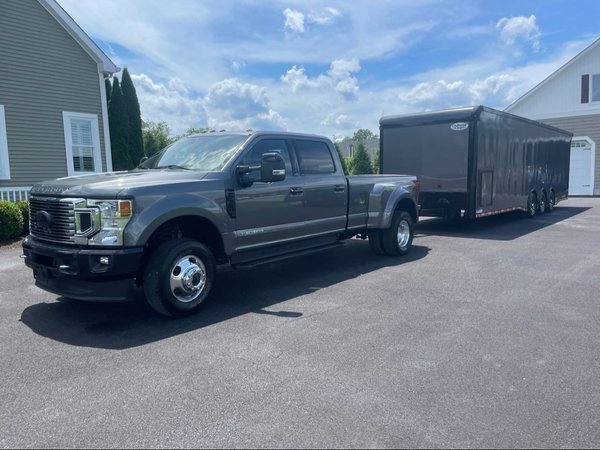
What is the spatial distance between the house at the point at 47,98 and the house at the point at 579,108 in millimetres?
21951

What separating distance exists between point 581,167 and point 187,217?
25.1 m

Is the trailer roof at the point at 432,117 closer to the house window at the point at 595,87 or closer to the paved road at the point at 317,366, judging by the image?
the paved road at the point at 317,366

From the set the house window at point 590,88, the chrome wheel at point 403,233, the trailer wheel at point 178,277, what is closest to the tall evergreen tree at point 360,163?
the house window at point 590,88

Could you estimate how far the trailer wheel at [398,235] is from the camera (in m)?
8.47

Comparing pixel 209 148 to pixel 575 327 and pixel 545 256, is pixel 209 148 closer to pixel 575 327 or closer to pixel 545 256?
pixel 575 327

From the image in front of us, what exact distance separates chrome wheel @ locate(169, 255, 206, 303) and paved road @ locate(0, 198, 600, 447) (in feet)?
0.96

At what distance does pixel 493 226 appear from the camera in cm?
1309

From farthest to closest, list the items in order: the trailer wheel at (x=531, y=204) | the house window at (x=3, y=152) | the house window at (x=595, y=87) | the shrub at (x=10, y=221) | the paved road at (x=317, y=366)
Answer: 1. the house window at (x=595, y=87)
2. the trailer wheel at (x=531, y=204)
3. the house window at (x=3, y=152)
4. the shrub at (x=10, y=221)
5. the paved road at (x=317, y=366)

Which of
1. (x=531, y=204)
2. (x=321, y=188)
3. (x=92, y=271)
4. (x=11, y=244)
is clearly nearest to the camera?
(x=92, y=271)

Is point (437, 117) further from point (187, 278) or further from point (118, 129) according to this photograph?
point (118, 129)

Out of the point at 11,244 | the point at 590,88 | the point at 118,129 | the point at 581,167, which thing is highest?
the point at 590,88

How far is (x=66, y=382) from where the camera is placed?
3627 mm

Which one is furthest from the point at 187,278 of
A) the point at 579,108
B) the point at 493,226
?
the point at 579,108

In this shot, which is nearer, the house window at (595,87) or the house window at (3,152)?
the house window at (3,152)
